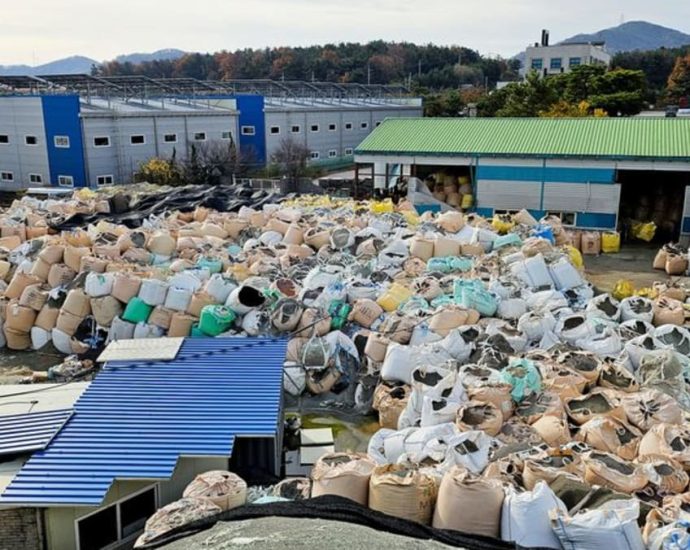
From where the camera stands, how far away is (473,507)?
15.8 ft

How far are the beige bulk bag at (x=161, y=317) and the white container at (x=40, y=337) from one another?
1877mm

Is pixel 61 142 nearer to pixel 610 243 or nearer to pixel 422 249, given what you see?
pixel 422 249

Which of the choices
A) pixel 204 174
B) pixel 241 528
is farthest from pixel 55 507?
pixel 204 174

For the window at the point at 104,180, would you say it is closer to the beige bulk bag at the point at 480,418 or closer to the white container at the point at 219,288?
the white container at the point at 219,288

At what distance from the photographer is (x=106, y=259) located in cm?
1163

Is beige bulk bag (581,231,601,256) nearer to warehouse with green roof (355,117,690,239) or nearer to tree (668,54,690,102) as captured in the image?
warehouse with green roof (355,117,690,239)

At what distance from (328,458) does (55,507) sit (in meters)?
2.13

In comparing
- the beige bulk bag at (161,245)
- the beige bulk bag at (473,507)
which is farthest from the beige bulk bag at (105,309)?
the beige bulk bag at (473,507)

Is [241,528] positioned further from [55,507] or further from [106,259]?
[106,259]

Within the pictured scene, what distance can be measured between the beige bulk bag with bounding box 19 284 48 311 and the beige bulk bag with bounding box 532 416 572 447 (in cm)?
803

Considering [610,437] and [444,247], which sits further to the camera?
[444,247]

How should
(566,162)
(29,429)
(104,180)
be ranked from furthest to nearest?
(104,180) → (566,162) → (29,429)

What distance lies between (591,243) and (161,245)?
10620 mm

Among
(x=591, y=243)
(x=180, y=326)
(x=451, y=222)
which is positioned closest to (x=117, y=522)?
(x=180, y=326)
